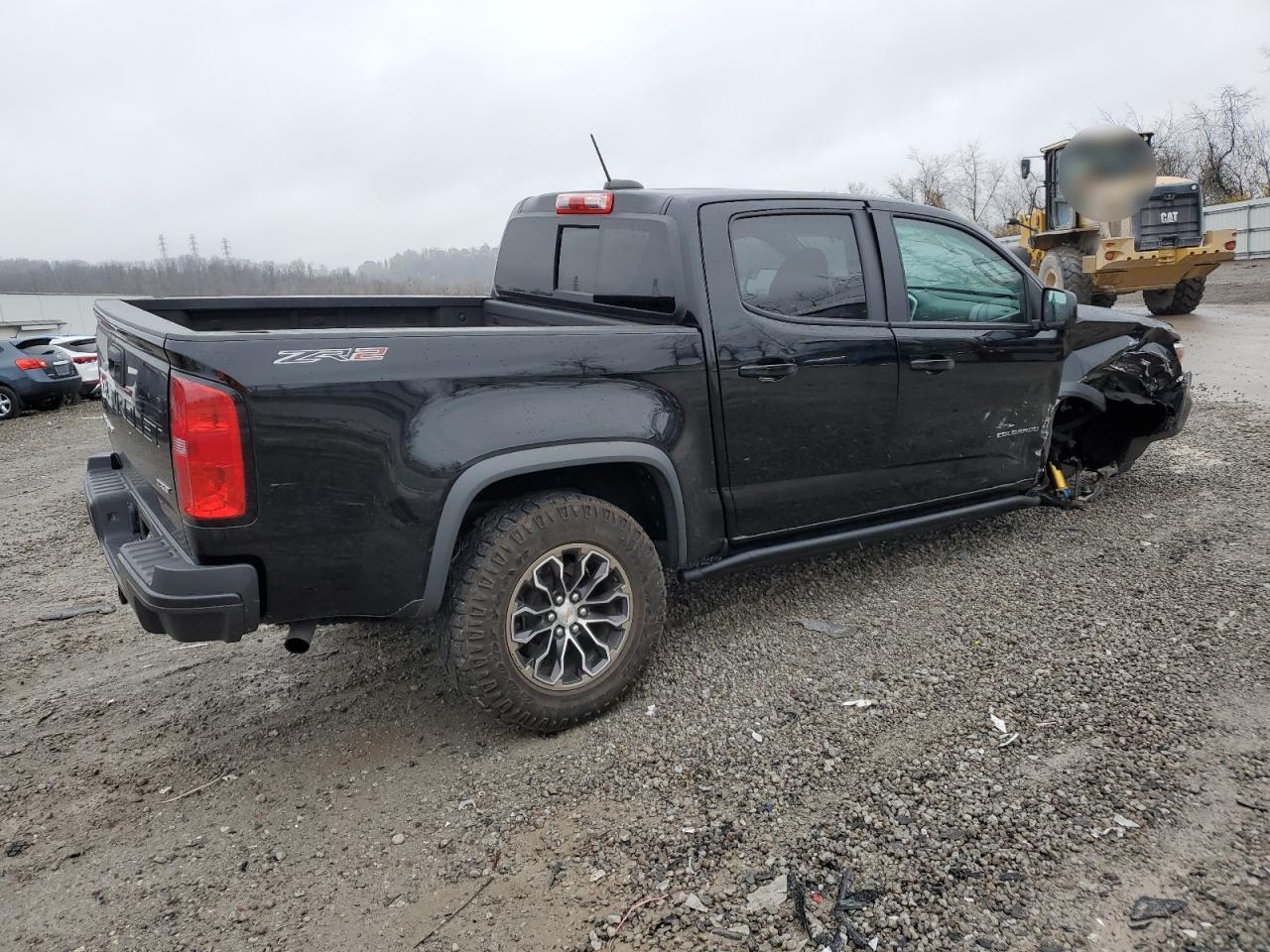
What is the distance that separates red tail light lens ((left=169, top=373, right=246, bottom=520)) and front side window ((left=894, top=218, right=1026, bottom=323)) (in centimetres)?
288

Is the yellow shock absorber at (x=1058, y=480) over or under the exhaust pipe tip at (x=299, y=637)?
under

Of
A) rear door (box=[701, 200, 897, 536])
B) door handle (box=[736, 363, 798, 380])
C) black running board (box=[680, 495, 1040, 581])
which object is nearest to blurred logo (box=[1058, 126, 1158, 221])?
black running board (box=[680, 495, 1040, 581])

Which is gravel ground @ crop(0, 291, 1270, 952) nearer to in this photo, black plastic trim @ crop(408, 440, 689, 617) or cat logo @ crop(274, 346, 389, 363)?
black plastic trim @ crop(408, 440, 689, 617)

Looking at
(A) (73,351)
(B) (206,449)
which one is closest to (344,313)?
(B) (206,449)

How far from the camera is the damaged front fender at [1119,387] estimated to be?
497 centimetres

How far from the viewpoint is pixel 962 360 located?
13.5ft

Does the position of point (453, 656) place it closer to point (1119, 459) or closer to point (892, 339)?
point (892, 339)

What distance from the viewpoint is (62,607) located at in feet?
15.5

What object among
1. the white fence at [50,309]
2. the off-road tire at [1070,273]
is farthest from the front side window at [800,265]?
the white fence at [50,309]

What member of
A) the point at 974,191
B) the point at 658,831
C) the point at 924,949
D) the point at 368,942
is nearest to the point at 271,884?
→ the point at 368,942

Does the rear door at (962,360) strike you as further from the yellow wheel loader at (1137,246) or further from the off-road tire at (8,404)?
the off-road tire at (8,404)

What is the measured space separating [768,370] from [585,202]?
1134 millimetres

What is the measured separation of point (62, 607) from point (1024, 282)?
17.2ft

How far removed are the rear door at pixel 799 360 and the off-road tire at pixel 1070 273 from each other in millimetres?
11669
